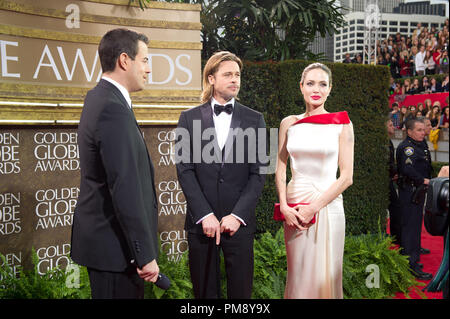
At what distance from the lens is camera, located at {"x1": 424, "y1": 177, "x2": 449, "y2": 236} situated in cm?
198

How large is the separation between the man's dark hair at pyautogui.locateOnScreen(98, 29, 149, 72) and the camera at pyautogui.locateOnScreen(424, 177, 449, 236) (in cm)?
155

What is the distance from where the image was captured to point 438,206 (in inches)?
78.5

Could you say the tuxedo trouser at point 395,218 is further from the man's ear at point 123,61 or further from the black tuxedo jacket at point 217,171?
the man's ear at point 123,61

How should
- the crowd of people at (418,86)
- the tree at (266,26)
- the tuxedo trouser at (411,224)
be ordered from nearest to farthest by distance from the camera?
1. the tuxedo trouser at (411,224)
2. the tree at (266,26)
3. the crowd of people at (418,86)

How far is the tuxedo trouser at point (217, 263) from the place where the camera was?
9.80ft

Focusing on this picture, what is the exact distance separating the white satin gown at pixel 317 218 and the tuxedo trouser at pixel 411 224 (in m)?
2.96

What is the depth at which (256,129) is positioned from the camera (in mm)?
3104

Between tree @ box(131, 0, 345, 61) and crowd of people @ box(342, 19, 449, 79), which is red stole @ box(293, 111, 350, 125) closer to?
tree @ box(131, 0, 345, 61)

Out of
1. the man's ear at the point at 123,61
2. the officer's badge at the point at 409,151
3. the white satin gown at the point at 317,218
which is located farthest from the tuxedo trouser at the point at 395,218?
the man's ear at the point at 123,61

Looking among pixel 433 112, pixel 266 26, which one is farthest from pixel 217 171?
pixel 433 112
